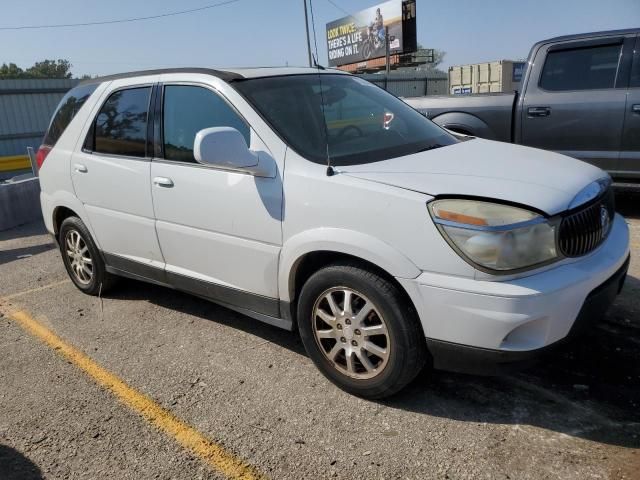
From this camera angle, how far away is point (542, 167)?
303 centimetres

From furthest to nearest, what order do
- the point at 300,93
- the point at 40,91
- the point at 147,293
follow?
the point at 40,91 < the point at 147,293 < the point at 300,93

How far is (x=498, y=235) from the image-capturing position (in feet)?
8.03

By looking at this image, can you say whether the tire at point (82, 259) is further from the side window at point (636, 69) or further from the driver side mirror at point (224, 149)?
the side window at point (636, 69)

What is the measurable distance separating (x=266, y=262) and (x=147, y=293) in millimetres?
2157

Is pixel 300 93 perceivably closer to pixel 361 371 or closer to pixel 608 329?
pixel 361 371

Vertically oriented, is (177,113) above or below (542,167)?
above

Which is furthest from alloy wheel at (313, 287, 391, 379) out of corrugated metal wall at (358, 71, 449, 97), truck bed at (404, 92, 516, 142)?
corrugated metal wall at (358, 71, 449, 97)

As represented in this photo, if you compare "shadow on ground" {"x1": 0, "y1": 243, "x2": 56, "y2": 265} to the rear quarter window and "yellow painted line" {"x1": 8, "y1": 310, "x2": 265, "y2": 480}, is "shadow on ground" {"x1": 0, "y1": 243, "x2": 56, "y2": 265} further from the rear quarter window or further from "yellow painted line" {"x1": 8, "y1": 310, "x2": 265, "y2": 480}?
"yellow painted line" {"x1": 8, "y1": 310, "x2": 265, "y2": 480}

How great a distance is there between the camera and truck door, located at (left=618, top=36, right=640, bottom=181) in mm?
5867

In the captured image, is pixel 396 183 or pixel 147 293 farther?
pixel 147 293

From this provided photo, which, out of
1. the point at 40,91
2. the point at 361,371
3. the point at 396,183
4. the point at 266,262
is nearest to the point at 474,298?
the point at 396,183

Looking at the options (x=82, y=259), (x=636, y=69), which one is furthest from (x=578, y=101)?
(x=82, y=259)

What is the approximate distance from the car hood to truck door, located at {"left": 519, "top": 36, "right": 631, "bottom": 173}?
3186mm

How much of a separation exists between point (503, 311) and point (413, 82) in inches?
1141
